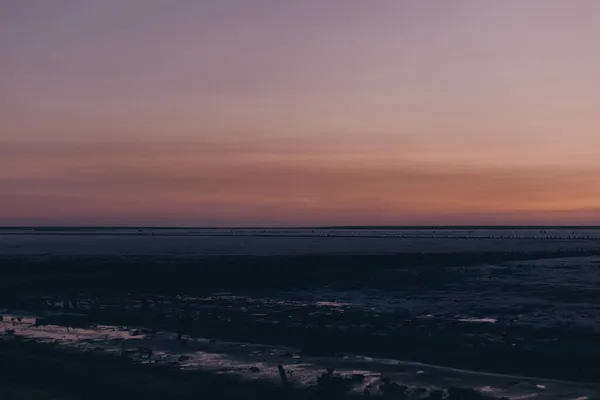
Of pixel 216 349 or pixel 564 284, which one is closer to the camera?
pixel 216 349

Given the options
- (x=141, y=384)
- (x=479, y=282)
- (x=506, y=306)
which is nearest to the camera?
(x=141, y=384)

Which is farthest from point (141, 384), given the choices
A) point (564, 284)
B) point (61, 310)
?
point (564, 284)

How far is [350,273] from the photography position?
5909cm

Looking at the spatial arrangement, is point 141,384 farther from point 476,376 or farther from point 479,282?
point 479,282

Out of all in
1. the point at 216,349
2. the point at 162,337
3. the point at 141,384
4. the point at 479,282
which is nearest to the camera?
the point at 141,384

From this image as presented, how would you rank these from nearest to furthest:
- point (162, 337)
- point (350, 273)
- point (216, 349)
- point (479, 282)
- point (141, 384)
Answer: point (141, 384) < point (216, 349) < point (162, 337) < point (479, 282) < point (350, 273)

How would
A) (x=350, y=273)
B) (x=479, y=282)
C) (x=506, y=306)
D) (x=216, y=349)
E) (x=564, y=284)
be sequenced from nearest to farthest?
1. (x=216, y=349)
2. (x=506, y=306)
3. (x=564, y=284)
4. (x=479, y=282)
5. (x=350, y=273)

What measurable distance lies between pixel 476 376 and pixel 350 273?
39742 millimetres

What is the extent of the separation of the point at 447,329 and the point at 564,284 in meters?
21.6

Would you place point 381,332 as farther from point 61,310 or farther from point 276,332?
point 61,310

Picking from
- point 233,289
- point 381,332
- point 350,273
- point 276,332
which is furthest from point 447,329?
point 350,273

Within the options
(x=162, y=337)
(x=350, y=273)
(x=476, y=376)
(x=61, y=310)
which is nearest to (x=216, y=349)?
(x=162, y=337)

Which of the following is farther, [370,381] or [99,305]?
[99,305]

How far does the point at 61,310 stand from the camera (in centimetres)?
3509
